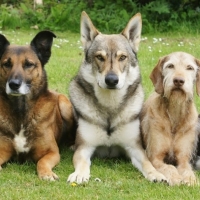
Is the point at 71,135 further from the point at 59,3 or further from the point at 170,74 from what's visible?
the point at 59,3

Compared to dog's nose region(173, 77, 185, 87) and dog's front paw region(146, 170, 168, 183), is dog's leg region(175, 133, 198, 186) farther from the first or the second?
dog's nose region(173, 77, 185, 87)

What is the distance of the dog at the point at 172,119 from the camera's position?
618 centimetres

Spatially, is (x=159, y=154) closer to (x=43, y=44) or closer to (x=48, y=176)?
(x=48, y=176)

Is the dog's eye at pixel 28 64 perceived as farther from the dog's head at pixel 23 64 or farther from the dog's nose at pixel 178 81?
the dog's nose at pixel 178 81

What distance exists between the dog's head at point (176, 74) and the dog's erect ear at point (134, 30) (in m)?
0.56

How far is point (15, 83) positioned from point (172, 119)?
1.84 meters

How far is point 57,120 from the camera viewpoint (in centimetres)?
711

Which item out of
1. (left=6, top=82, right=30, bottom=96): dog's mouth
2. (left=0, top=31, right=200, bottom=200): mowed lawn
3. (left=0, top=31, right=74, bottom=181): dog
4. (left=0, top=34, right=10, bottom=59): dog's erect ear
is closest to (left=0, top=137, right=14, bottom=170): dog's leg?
(left=0, top=31, right=74, bottom=181): dog

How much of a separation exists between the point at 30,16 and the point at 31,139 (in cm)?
1081

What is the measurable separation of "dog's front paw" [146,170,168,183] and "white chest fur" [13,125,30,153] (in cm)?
146

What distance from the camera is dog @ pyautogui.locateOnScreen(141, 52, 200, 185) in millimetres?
6180

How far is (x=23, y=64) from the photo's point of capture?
20.6 ft

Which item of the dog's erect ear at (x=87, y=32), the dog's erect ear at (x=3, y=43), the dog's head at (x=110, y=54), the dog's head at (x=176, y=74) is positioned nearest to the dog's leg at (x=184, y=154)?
the dog's head at (x=176, y=74)

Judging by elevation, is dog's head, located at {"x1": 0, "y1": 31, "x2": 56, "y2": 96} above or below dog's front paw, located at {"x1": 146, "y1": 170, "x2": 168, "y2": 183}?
above
